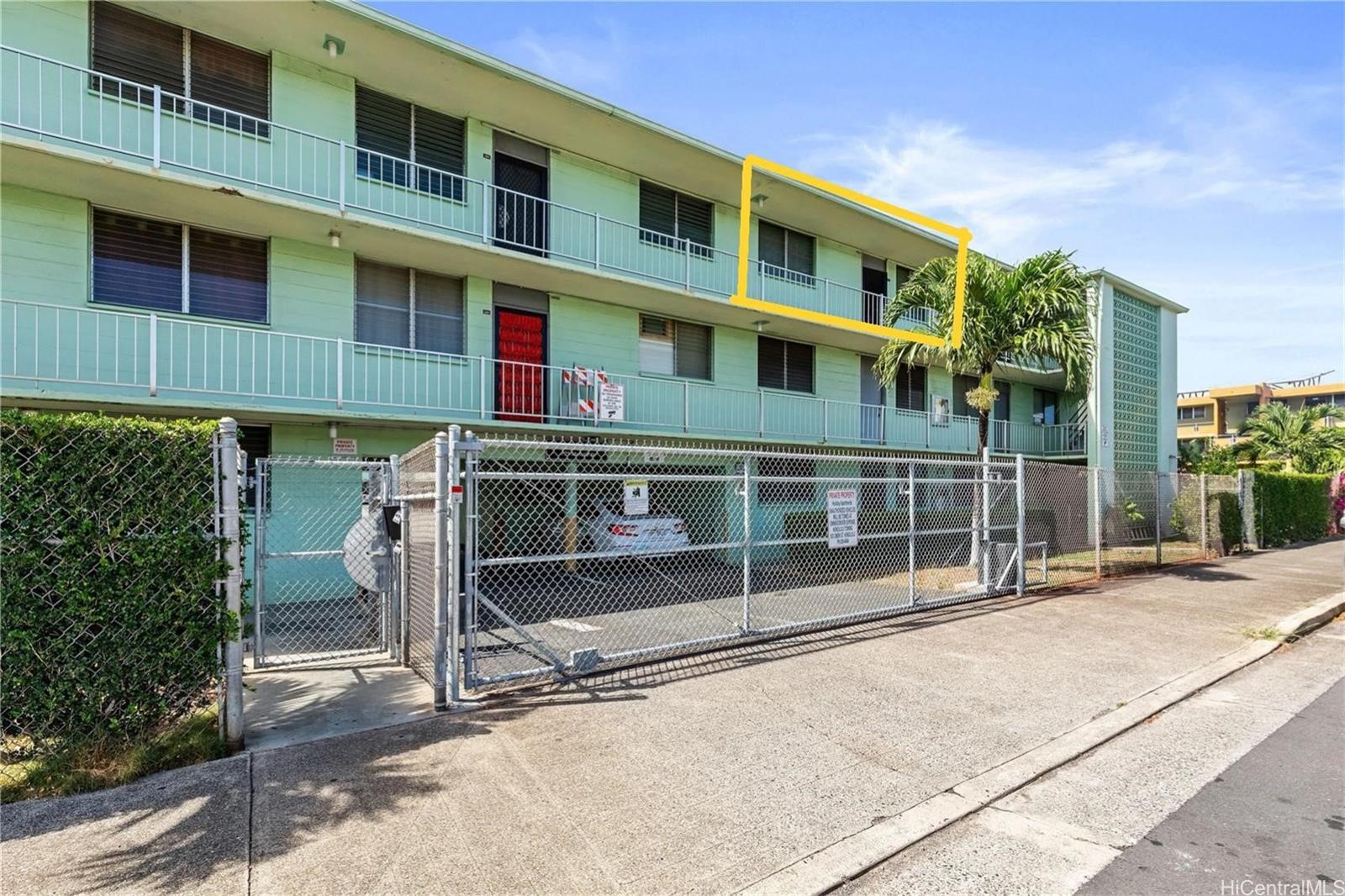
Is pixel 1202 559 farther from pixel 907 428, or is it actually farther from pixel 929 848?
pixel 929 848

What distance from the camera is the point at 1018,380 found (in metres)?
23.3

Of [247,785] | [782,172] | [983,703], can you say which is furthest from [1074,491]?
→ [247,785]

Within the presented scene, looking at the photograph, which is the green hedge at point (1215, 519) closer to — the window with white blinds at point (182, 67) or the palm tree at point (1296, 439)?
the palm tree at point (1296, 439)

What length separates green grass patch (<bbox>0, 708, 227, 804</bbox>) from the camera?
3752mm

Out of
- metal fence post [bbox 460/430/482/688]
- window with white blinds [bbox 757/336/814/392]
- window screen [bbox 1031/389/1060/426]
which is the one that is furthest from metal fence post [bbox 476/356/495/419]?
window screen [bbox 1031/389/1060/426]

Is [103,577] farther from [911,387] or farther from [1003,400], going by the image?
[1003,400]

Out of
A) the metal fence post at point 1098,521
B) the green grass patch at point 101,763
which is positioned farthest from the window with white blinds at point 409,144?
the metal fence post at point 1098,521

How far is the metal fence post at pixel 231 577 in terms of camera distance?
4309mm

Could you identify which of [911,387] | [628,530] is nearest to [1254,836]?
[628,530]

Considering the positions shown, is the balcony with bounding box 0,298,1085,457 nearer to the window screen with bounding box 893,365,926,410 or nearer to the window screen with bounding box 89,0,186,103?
the window screen with bounding box 89,0,186,103

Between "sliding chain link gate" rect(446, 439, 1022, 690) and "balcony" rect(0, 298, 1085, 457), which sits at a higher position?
"balcony" rect(0, 298, 1085, 457)

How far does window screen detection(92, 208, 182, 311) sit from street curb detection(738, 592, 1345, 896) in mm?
10857

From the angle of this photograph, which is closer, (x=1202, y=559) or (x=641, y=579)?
(x=641, y=579)

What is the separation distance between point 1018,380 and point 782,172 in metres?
13.8
